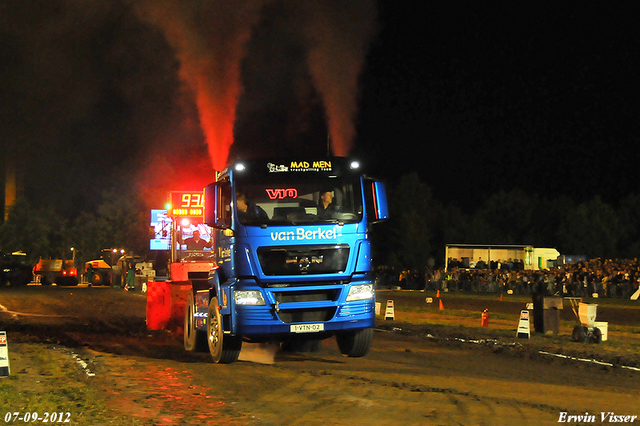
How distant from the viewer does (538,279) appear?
38.7m

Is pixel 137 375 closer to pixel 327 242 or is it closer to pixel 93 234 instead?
pixel 327 242

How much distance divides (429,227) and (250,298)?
81119 millimetres

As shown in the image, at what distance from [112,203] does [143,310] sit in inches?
3279

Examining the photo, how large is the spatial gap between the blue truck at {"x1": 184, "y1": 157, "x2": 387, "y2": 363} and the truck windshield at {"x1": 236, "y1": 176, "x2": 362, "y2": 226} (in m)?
0.02

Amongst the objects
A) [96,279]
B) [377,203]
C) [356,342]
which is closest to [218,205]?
[377,203]

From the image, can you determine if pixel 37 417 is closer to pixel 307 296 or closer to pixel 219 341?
pixel 219 341

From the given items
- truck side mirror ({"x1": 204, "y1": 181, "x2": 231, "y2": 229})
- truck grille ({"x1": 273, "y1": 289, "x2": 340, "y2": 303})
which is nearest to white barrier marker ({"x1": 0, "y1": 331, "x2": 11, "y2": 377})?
truck side mirror ({"x1": 204, "y1": 181, "x2": 231, "y2": 229})

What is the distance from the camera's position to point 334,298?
12.0 m

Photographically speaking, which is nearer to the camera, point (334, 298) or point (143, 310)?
point (334, 298)

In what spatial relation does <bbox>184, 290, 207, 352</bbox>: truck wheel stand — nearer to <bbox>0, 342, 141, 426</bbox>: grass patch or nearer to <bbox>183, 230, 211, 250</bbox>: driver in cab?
<bbox>0, 342, 141, 426</bbox>: grass patch

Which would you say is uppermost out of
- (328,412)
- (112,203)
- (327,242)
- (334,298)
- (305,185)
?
(112,203)

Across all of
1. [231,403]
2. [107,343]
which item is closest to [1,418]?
[231,403]

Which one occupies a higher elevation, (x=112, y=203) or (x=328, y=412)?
(x=112, y=203)

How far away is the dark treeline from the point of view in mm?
77438
